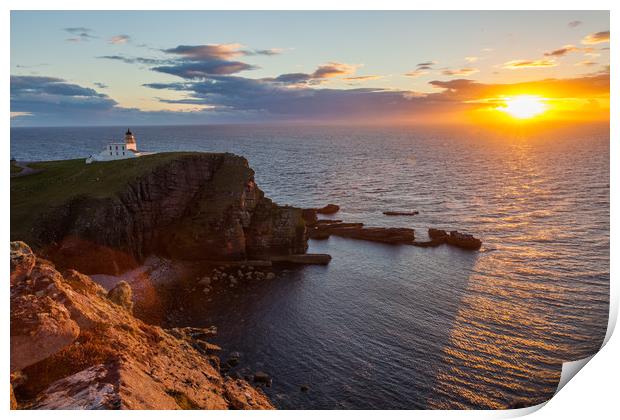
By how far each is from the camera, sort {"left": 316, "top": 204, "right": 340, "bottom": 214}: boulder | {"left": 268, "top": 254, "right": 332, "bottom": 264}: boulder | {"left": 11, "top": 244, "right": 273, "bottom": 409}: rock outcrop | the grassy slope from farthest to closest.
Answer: {"left": 316, "top": 204, "right": 340, "bottom": 214}: boulder
{"left": 268, "top": 254, "right": 332, "bottom": 264}: boulder
the grassy slope
{"left": 11, "top": 244, "right": 273, "bottom": 409}: rock outcrop

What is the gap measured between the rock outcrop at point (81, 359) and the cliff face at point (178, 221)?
16.0m

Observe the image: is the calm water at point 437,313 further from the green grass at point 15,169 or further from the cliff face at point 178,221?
the green grass at point 15,169

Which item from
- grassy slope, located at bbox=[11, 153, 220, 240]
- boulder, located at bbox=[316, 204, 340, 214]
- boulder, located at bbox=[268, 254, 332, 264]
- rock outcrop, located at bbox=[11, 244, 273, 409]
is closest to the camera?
rock outcrop, located at bbox=[11, 244, 273, 409]

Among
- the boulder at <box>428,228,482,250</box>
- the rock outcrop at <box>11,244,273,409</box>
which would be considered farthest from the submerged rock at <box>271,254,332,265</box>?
the rock outcrop at <box>11,244,273,409</box>

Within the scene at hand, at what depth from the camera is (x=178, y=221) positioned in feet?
124

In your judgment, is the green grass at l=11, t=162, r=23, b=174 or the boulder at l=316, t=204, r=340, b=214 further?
the boulder at l=316, t=204, r=340, b=214

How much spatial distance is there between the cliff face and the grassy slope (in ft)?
2.10

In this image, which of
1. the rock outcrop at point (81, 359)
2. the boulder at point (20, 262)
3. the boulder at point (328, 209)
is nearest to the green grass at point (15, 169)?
the boulder at point (328, 209)

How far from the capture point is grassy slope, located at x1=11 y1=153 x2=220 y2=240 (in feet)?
100

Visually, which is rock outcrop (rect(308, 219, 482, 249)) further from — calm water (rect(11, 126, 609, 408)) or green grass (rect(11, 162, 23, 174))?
green grass (rect(11, 162, 23, 174))

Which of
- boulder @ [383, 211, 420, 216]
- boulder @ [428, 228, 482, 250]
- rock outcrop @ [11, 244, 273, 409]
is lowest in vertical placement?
boulder @ [428, 228, 482, 250]

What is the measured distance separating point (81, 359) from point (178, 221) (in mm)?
25323

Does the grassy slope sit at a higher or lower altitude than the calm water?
higher
